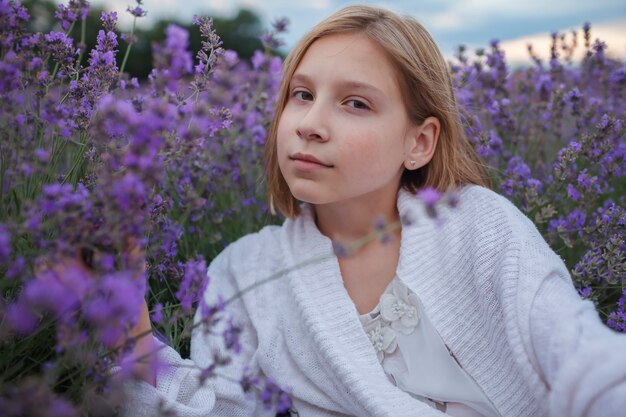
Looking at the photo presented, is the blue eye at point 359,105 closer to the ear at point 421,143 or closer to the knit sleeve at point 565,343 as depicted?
the ear at point 421,143

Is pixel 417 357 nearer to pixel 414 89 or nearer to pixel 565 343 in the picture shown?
pixel 565 343

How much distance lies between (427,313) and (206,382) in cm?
64

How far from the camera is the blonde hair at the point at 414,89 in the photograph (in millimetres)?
1877

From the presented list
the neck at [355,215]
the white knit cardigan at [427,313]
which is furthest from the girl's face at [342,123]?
the white knit cardigan at [427,313]

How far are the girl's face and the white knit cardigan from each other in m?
0.23

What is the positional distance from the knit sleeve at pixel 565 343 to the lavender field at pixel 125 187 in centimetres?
41

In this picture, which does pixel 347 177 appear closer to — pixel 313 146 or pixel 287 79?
pixel 313 146

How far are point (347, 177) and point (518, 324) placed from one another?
0.58 metres

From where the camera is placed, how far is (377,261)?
1.94 metres

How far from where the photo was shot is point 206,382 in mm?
1706

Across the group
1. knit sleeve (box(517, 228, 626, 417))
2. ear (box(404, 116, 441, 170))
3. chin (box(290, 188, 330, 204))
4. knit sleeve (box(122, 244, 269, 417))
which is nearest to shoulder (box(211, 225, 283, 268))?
knit sleeve (box(122, 244, 269, 417))

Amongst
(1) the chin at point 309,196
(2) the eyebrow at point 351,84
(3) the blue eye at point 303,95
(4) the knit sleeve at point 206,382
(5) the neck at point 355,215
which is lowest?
(4) the knit sleeve at point 206,382

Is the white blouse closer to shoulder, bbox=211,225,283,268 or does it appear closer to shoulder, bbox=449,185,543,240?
shoulder, bbox=449,185,543,240

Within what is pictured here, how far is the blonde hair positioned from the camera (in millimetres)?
1877
